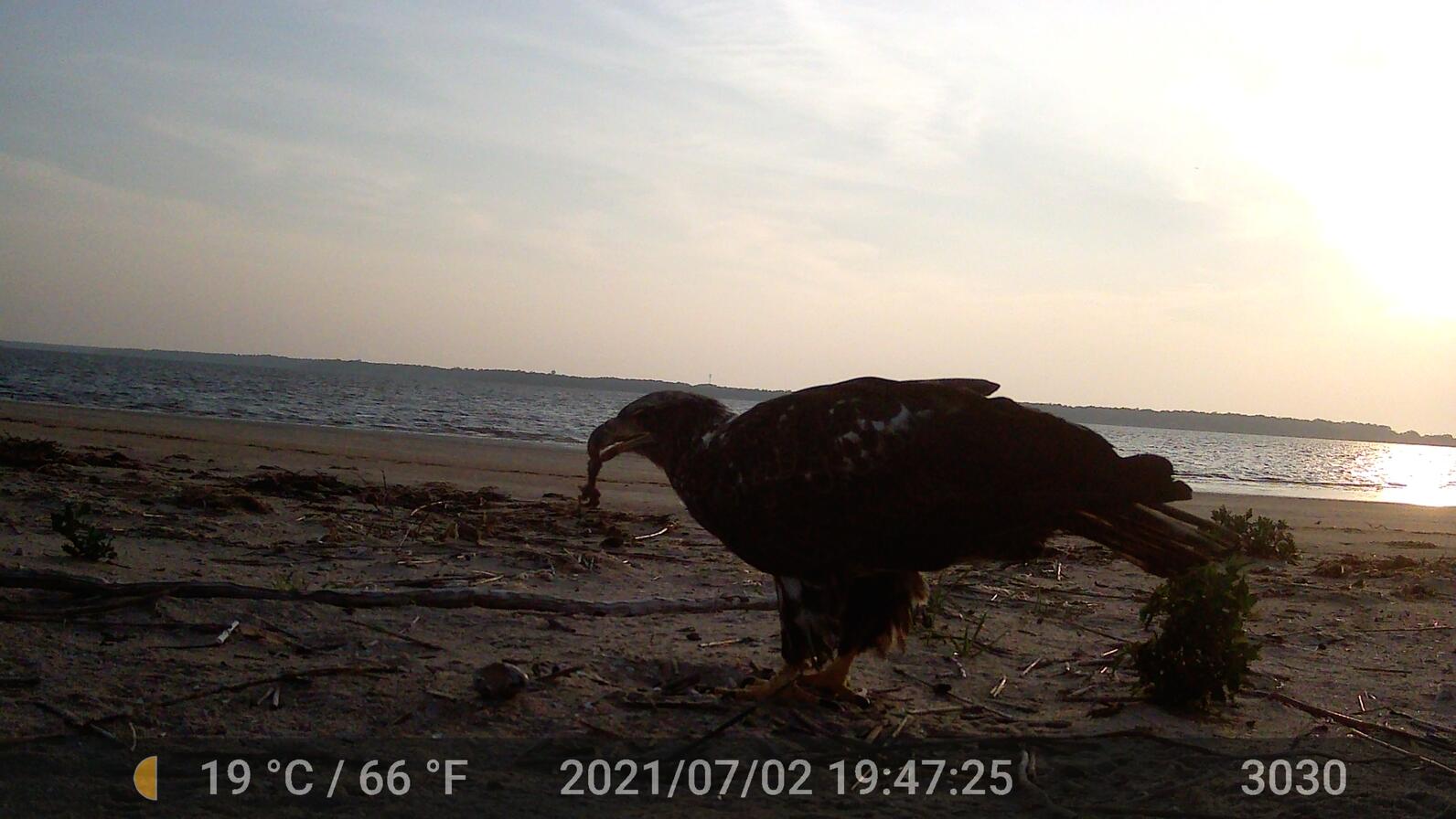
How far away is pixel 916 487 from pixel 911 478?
1.5 inches

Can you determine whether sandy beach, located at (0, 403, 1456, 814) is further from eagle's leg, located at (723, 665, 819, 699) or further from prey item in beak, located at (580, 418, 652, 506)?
prey item in beak, located at (580, 418, 652, 506)

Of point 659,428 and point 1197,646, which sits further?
point 659,428

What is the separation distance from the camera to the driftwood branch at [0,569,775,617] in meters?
4.48

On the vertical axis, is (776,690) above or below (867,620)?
below

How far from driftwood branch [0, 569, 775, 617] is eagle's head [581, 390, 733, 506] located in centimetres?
72

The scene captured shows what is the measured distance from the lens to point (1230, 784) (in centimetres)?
354

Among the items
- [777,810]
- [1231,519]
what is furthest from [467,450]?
[777,810]

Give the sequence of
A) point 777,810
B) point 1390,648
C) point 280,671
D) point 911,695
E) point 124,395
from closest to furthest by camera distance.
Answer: point 777,810 < point 280,671 < point 911,695 < point 1390,648 < point 124,395

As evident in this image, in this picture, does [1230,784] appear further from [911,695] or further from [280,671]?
[280,671]

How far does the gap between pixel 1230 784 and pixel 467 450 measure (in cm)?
2067

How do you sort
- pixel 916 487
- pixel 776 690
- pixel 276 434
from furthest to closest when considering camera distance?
1. pixel 276 434
2. pixel 776 690
3. pixel 916 487

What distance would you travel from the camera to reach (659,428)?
484 cm

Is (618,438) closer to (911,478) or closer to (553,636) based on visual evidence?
(553,636)

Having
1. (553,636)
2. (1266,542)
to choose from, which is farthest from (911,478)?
(1266,542)
